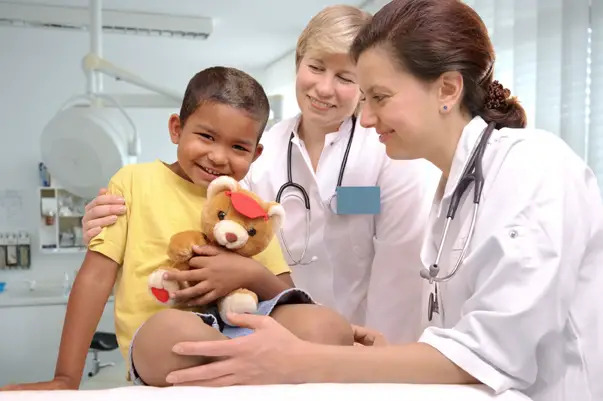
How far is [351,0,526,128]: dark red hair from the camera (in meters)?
1.20

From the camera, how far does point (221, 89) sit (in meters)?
1.25

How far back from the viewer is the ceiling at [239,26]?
442cm

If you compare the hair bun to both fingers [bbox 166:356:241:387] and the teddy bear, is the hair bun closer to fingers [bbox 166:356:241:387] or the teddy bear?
the teddy bear

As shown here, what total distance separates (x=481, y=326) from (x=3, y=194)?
17.6ft

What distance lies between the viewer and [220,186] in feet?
3.76

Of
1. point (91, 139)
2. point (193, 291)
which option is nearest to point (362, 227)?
point (193, 291)

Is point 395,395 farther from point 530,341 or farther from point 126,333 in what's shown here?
point 126,333

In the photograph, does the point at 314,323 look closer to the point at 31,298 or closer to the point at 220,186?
the point at 220,186

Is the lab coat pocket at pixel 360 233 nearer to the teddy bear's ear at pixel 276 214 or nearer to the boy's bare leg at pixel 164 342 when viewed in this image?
the teddy bear's ear at pixel 276 214

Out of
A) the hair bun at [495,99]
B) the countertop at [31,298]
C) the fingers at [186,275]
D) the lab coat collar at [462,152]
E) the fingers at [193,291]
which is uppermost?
the hair bun at [495,99]

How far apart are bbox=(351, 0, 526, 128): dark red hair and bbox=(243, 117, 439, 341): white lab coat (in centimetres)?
50

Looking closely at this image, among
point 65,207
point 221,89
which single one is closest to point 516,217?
point 221,89

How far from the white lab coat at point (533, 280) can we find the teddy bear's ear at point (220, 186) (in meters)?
0.44

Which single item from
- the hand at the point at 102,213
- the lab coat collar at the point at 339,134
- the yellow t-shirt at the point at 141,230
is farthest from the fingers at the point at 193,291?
the lab coat collar at the point at 339,134
